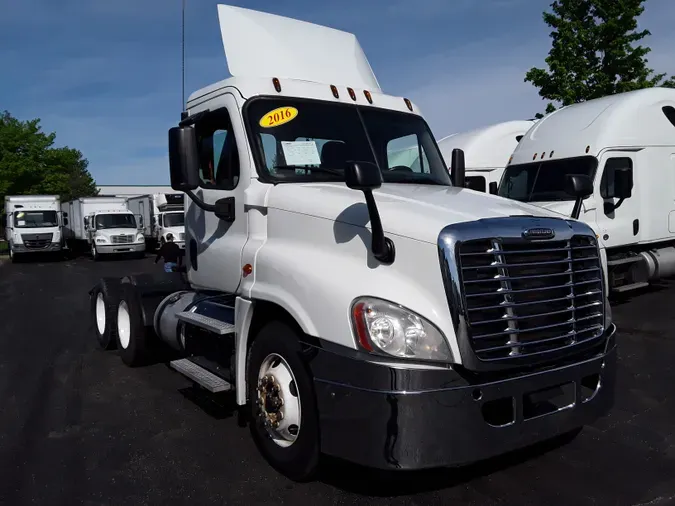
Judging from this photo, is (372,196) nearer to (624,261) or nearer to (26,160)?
(624,261)

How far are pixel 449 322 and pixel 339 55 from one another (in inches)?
135

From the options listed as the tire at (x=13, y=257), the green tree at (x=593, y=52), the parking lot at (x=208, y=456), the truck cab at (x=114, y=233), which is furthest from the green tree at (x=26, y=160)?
the parking lot at (x=208, y=456)

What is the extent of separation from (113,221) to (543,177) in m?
21.6

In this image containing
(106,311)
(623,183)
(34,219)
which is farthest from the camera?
(34,219)

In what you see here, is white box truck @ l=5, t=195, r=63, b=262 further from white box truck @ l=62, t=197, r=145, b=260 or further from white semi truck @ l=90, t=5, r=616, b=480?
white semi truck @ l=90, t=5, r=616, b=480

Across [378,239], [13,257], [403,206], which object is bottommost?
[13,257]

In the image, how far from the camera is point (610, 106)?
11109 mm

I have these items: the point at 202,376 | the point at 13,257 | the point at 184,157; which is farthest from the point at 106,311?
the point at 13,257

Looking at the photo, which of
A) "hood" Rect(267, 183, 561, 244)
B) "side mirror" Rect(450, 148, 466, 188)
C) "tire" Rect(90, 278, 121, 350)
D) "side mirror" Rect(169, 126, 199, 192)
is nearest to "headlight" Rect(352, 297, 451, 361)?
"hood" Rect(267, 183, 561, 244)

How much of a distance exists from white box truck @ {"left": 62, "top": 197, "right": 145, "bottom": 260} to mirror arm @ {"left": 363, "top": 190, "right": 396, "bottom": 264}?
2525cm

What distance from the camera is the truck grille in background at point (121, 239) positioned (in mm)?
26719

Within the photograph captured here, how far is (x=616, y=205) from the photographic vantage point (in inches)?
419

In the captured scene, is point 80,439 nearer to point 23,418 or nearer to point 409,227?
point 23,418

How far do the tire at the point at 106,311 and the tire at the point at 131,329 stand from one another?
0.17 metres
